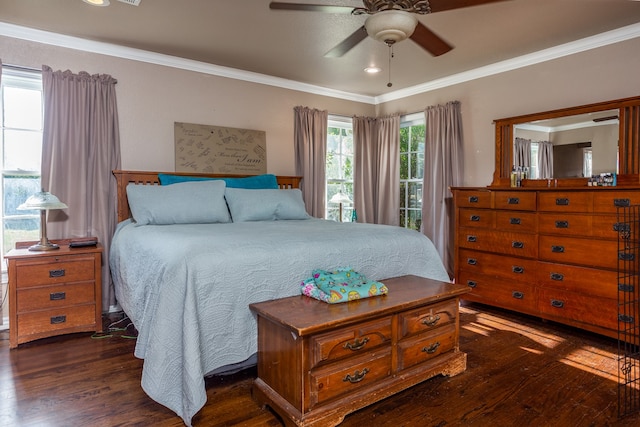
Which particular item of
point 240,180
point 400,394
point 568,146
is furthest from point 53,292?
point 568,146

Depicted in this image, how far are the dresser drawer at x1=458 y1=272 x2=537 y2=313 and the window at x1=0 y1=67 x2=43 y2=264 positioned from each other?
3715mm

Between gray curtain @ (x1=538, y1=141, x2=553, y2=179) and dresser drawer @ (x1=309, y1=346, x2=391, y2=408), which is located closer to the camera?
dresser drawer @ (x1=309, y1=346, x2=391, y2=408)

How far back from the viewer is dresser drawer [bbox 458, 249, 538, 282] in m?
3.17

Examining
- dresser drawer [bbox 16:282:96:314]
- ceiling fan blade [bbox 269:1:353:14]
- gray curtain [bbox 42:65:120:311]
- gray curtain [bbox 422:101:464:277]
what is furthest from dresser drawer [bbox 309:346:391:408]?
gray curtain [bbox 422:101:464:277]

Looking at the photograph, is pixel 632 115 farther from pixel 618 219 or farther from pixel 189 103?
pixel 189 103

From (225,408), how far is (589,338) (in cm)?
259

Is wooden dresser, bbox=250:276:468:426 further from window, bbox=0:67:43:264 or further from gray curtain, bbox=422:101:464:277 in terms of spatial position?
window, bbox=0:67:43:264

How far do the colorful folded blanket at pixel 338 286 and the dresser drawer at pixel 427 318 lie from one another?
18 centimetres

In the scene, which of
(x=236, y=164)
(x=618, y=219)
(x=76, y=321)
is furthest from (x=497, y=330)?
(x=76, y=321)

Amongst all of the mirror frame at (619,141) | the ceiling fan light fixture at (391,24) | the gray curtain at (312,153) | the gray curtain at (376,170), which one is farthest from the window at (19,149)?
the mirror frame at (619,141)

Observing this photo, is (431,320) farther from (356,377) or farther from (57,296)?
(57,296)

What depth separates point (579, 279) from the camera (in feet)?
9.38

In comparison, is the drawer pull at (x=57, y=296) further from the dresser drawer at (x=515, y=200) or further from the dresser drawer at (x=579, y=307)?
the dresser drawer at (x=579, y=307)

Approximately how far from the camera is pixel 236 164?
4.14 m
